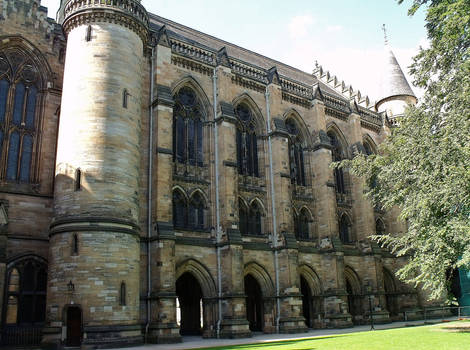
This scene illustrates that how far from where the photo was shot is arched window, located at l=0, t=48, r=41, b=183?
20.8 m

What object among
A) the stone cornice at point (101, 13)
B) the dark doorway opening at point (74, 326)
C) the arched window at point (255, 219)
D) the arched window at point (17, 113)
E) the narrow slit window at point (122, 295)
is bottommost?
the dark doorway opening at point (74, 326)

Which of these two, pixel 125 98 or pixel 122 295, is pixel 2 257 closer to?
pixel 122 295

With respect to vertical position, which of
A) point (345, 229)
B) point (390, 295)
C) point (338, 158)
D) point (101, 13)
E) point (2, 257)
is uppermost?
point (101, 13)

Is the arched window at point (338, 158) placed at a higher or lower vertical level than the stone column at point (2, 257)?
higher

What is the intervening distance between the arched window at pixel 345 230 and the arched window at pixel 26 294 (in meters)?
20.3

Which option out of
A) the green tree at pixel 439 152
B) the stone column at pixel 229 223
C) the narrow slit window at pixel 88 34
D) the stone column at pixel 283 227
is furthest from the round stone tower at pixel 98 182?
the green tree at pixel 439 152

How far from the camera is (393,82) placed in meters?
41.5

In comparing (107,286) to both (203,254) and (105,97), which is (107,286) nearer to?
(203,254)

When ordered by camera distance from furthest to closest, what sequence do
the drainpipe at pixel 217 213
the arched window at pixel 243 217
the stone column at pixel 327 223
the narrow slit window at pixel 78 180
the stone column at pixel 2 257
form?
the stone column at pixel 327 223 → the arched window at pixel 243 217 → the drainpipe at pixel 217 213 → the narrow slit window at pixel 78 180 → the stone column at pixel 2 257

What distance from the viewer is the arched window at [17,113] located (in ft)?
68.1

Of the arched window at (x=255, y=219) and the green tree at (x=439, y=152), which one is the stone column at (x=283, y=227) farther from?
the green tree at (x=439, y=152)

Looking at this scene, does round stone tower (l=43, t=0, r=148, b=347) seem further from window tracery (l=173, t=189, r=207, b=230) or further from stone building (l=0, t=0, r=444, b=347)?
window tracery (l=173, t=189, r=207, b=230)

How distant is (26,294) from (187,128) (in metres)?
11.7

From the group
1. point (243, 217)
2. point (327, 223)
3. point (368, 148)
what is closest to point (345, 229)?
point (327, 223)
